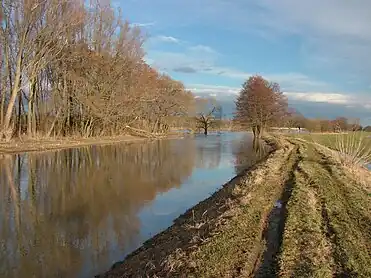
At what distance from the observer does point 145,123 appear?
6731 cm

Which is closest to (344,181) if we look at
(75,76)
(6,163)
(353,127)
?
(353,127)

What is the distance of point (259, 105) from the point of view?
61.9 meters

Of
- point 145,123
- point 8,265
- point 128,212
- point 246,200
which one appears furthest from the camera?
point 145,123

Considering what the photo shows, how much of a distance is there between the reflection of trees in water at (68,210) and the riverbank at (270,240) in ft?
3.96

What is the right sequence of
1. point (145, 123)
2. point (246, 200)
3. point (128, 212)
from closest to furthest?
point (246, 200) → point (128, 212) → point (145, 123)

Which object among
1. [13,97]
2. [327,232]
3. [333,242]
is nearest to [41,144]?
[13,97]

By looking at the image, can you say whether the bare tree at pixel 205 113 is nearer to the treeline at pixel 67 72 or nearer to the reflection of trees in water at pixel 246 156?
the treeline at pixel 67 72

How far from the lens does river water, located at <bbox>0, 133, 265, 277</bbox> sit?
814 centimetres

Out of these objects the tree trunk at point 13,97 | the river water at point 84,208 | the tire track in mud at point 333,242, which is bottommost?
the river water at point 84,208

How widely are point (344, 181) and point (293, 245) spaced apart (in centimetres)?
795

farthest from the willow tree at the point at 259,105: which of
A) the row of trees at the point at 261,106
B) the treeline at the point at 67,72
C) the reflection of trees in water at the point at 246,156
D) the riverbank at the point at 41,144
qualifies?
the riverbank at the point at 41,144

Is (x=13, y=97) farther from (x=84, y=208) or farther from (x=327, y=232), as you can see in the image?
(x=327, y=232)

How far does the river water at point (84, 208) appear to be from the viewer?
8.14m

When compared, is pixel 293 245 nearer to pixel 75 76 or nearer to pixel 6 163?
pixel 6 163
